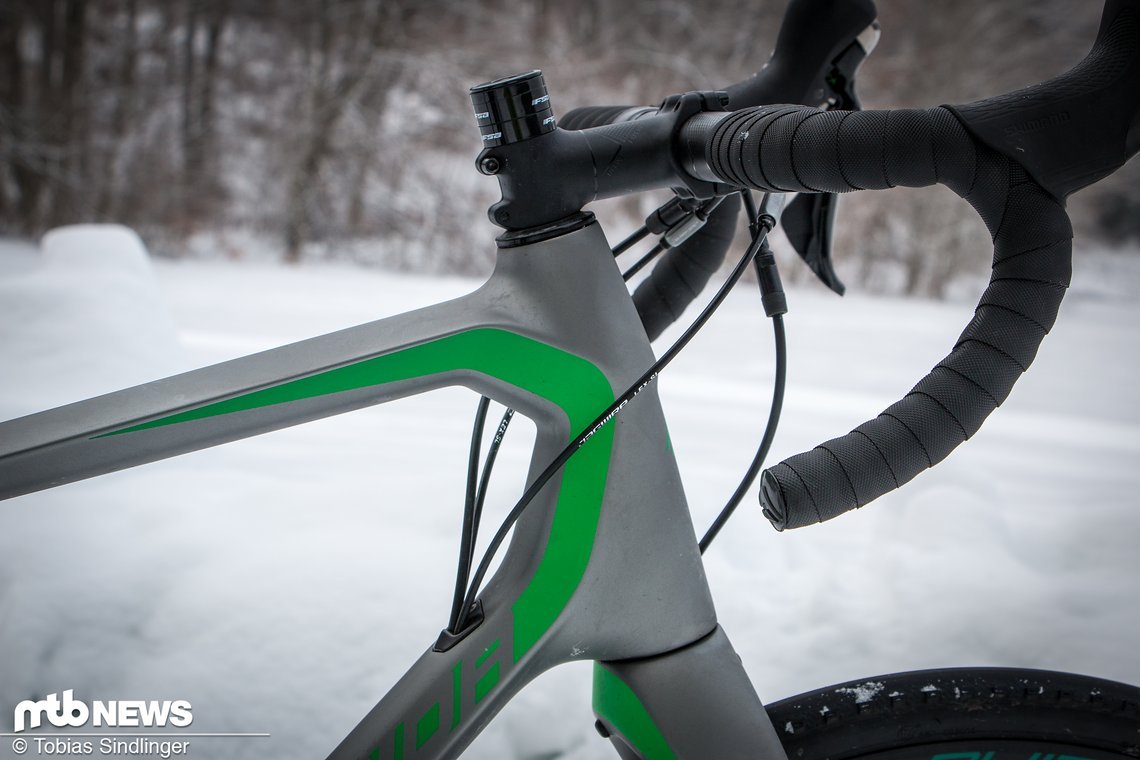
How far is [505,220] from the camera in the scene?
2.08ft

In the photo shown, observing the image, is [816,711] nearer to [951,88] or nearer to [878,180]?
[878,180]

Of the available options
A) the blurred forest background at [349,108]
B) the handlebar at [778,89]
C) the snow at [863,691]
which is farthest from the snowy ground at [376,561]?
the blurred forest background at [349,108]

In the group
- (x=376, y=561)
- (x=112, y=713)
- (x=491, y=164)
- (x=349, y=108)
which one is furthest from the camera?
(x=349, y=108)

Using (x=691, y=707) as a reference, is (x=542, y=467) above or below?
above

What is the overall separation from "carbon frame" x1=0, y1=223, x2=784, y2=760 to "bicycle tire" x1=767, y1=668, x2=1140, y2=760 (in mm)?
131

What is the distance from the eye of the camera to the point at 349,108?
6.71 metres

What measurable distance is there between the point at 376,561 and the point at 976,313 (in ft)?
4.14

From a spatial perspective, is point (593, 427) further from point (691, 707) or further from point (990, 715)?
point (990, 715)

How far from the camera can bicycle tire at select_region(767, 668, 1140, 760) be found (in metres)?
0.71

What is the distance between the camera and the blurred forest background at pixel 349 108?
252 inches

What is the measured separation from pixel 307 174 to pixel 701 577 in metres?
6.90

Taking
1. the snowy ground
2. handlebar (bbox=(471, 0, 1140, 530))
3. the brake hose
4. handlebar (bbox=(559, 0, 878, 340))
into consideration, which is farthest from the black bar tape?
the snowy ground

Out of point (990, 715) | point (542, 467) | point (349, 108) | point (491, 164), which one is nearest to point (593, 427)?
point (542, 467)

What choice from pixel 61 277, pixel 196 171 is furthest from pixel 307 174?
pixel 61 277
